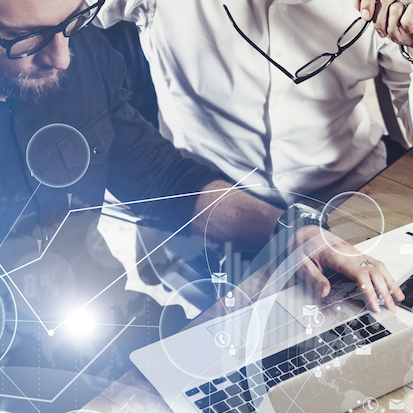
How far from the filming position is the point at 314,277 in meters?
0.58

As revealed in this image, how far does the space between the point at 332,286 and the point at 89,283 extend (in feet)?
1.18

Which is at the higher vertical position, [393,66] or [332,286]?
[393,66]

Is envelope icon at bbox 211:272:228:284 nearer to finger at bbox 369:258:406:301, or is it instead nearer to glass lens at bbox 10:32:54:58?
finger at bbox 369:258:406:301

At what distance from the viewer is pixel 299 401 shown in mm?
525

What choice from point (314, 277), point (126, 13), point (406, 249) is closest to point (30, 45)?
point (126, 13)

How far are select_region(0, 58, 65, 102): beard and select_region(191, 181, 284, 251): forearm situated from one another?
270mm

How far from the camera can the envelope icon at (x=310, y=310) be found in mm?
567

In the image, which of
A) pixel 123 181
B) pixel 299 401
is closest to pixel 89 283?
pixel 123 181

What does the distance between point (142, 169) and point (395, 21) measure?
16.9 inches

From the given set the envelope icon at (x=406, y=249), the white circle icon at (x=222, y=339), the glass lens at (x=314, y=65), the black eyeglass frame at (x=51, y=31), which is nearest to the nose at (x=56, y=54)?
the black eyeglass frame at (x=51, y=31)

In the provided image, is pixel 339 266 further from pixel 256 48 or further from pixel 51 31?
pixel 51 31

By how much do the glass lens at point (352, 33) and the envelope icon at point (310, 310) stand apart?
1.30 ft

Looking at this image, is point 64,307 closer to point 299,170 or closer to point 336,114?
point 299,170

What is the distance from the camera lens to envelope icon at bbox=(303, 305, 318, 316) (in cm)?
57
